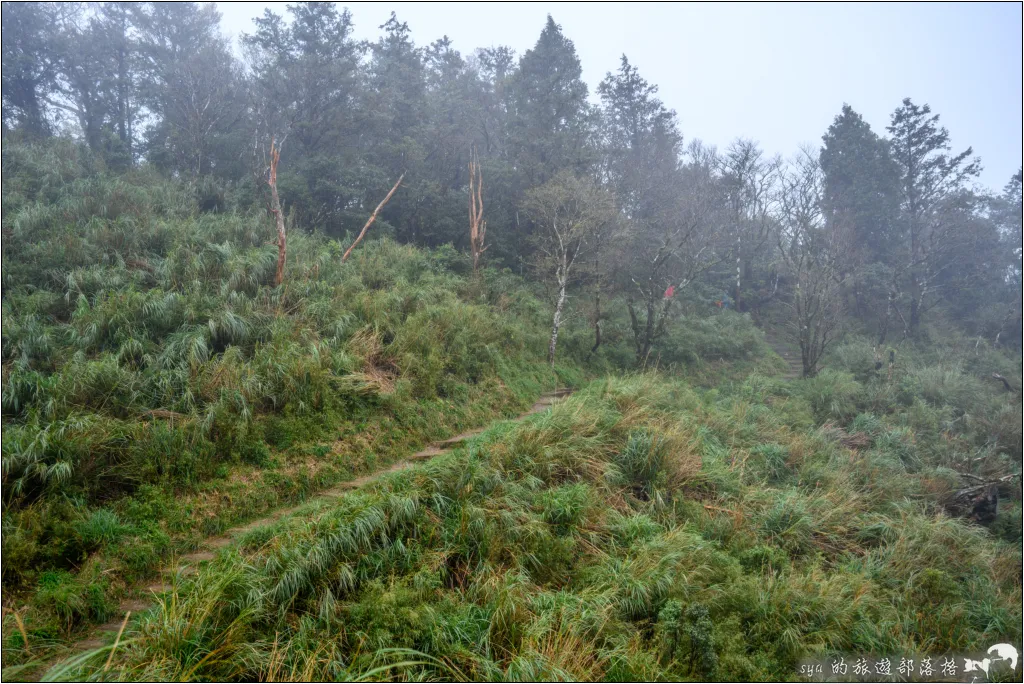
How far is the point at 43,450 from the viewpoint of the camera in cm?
590

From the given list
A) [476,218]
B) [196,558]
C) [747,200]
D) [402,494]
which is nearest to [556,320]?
[476,218]

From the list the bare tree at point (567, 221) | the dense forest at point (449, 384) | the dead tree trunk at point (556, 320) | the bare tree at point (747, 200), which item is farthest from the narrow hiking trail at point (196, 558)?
the bare tree at point (747, 200)

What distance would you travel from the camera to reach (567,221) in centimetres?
1658

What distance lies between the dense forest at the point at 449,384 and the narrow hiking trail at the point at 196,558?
6cm

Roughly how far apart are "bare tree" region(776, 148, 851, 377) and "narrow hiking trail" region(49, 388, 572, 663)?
15.9 metres

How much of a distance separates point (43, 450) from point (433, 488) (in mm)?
4097

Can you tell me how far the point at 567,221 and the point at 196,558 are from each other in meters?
13.3

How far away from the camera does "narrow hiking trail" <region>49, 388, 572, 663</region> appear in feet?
14.5

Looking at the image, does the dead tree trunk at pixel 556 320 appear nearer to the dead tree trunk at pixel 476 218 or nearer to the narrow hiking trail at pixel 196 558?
the dead tree trunk at pixel 476 218

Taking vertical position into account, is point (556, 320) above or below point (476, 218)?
below

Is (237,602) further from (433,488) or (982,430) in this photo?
(982,430)

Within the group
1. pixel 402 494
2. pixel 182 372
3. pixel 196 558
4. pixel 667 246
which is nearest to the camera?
pixel 196 558

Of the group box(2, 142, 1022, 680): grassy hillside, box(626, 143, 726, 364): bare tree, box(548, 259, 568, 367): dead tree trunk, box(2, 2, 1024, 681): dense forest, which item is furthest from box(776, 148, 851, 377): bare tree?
box(548, 259, 568, 367): dead tree trunk

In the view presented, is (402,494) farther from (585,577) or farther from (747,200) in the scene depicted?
(747,200)
